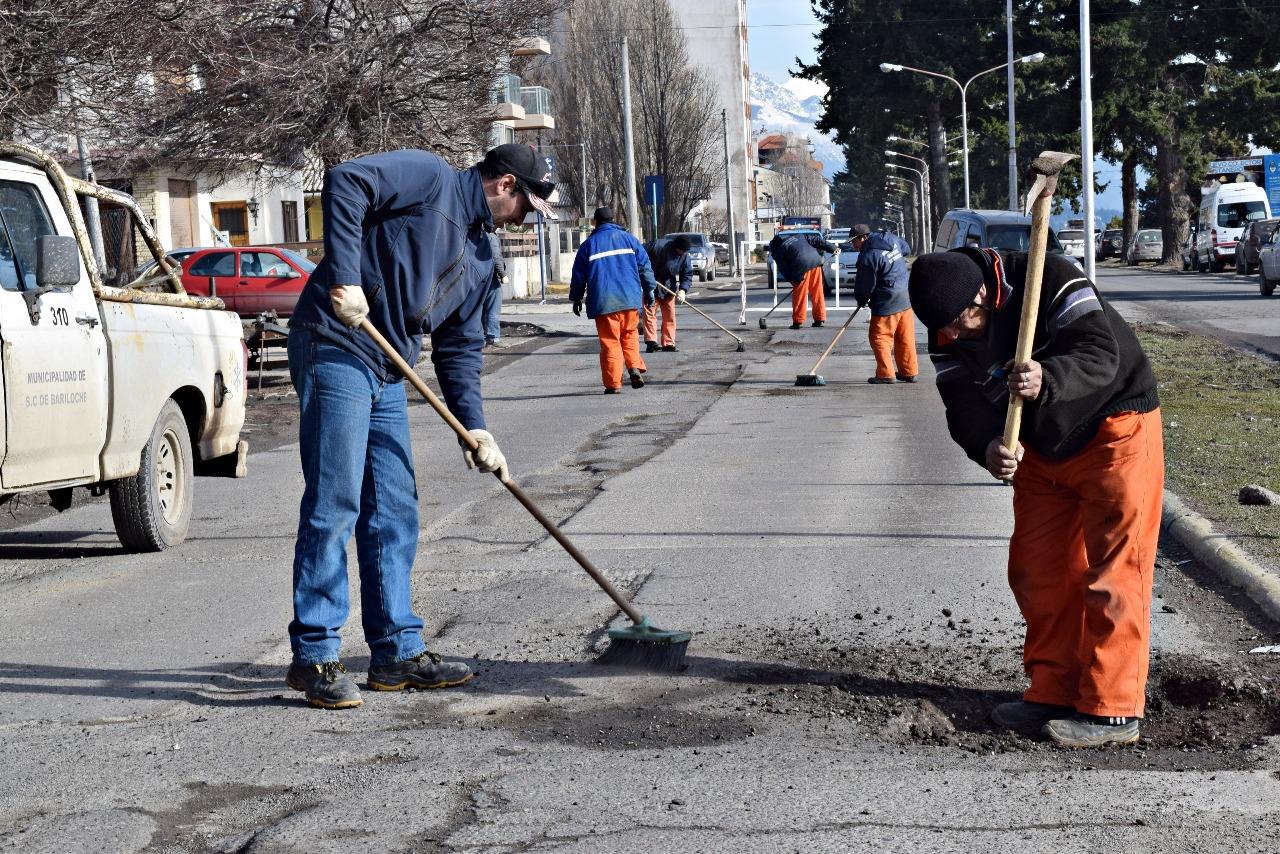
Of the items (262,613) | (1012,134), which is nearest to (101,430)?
(262,613)

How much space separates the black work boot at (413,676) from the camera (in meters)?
5.37

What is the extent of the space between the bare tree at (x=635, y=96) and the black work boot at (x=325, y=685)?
53.5 metres

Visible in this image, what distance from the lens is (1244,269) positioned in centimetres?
4094

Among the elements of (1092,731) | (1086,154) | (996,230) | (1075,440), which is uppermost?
(1086,154)

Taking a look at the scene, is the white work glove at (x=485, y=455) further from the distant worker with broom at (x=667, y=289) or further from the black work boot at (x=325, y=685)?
the distant worker with broom at (x=667, y=289)

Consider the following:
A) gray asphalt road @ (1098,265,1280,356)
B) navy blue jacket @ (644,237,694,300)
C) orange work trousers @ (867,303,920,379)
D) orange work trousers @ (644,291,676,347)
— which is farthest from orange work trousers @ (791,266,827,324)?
orange work trousers @ (867,303,920,379)

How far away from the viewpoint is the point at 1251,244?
39.5 meters

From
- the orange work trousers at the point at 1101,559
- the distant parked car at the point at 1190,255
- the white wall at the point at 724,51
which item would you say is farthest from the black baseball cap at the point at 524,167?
the white wall at the point at 724,51

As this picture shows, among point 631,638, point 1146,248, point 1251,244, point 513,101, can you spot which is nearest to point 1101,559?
point 631,638

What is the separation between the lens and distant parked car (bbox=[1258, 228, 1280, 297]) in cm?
2954

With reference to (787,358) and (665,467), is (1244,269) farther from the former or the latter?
(665,467)

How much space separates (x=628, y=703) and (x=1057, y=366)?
1736 mm

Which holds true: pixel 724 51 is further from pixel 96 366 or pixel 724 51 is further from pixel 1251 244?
pixel 96 366

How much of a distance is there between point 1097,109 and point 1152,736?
50.2m
